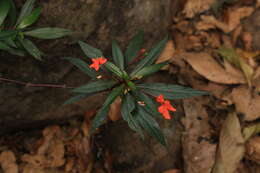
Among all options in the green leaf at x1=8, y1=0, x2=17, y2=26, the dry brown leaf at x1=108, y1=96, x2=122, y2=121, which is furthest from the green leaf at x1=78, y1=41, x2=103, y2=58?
the dry brown leaf at x1=108, y1=96, x2=122, y2=121

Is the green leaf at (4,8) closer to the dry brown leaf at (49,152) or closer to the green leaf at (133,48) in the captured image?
the green leaf at (133,48)

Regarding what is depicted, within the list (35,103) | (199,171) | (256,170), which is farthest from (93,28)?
(256,170)

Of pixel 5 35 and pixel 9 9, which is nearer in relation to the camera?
pixel 5 35

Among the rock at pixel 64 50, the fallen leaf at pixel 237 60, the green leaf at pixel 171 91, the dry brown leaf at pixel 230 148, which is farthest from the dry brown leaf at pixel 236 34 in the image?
the green leaf at pixel 171 91

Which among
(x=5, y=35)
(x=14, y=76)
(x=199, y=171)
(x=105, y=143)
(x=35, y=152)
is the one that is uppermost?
(x=5, y=35)

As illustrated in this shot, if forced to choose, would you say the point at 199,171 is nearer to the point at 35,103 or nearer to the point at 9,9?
the point at 35,103

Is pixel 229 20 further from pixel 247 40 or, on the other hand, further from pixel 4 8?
pixel 4 8

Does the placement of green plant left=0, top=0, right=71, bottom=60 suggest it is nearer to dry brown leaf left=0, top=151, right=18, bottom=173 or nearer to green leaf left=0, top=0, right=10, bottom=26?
green leaf left=0, top=0, right=10, bottom=26
